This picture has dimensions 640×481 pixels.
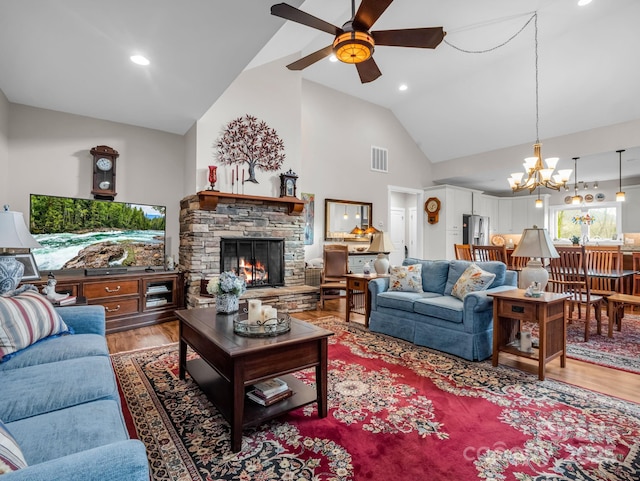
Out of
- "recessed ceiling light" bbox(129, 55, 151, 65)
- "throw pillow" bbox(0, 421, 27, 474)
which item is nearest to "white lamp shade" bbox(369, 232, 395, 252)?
"recessed ceiling light" bbox(129, 55, 151, 65)

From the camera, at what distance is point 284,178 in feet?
16.7

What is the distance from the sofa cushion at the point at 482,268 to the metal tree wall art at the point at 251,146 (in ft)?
9.45

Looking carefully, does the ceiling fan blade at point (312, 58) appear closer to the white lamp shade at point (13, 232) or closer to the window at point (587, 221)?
the white lamp shade at point (13, 232)

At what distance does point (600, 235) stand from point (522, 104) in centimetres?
464

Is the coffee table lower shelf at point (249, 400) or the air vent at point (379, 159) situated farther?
the air vent at point (379, 159)

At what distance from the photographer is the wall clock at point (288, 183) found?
5105mm

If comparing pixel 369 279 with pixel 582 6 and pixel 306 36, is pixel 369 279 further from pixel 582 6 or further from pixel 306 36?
pixel 582 6

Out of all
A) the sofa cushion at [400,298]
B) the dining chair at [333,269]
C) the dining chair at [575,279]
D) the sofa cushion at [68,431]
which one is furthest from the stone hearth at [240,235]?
the dining chair at [575,279]

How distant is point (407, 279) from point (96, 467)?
11.4 feet

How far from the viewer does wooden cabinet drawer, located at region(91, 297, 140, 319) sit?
13.2ft

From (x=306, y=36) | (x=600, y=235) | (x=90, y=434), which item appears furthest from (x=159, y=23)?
(x=600, y=235)

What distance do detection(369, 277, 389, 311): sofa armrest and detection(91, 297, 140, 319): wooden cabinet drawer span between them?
287 cm

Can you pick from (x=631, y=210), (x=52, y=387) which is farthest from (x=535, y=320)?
(x=631, y=210)

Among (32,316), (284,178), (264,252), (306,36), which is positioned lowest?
(32,316)
